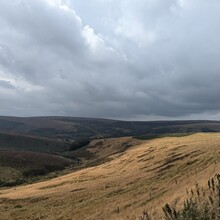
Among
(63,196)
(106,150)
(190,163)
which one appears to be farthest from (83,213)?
(106,150)

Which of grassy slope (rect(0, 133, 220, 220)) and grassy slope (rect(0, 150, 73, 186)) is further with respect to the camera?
grassy slope (rect(0, 150, 73, 186))

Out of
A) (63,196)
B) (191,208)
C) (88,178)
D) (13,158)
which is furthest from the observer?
(13,158)

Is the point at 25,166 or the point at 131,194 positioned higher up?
the point at 131,194

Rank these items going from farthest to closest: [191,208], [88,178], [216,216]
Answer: [88,178] → [191,208] → [216,216]

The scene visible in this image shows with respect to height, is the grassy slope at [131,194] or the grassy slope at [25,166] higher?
the grassy slope at [131,194]

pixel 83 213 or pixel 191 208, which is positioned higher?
pixel 191 208

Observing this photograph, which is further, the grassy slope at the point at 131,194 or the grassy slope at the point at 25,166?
the grassy slope at the point at 25,166

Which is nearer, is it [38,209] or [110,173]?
[38,209]

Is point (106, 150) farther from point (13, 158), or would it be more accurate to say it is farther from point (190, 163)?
point (190, 163)

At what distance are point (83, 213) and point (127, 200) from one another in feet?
12.0

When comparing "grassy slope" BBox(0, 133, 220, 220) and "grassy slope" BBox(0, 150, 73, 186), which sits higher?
"grassy slope" BBox(0, 133, 220, 220)

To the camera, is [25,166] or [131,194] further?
[25,166]

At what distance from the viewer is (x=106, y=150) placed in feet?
484

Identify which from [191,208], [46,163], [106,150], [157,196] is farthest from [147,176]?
[106,150]
